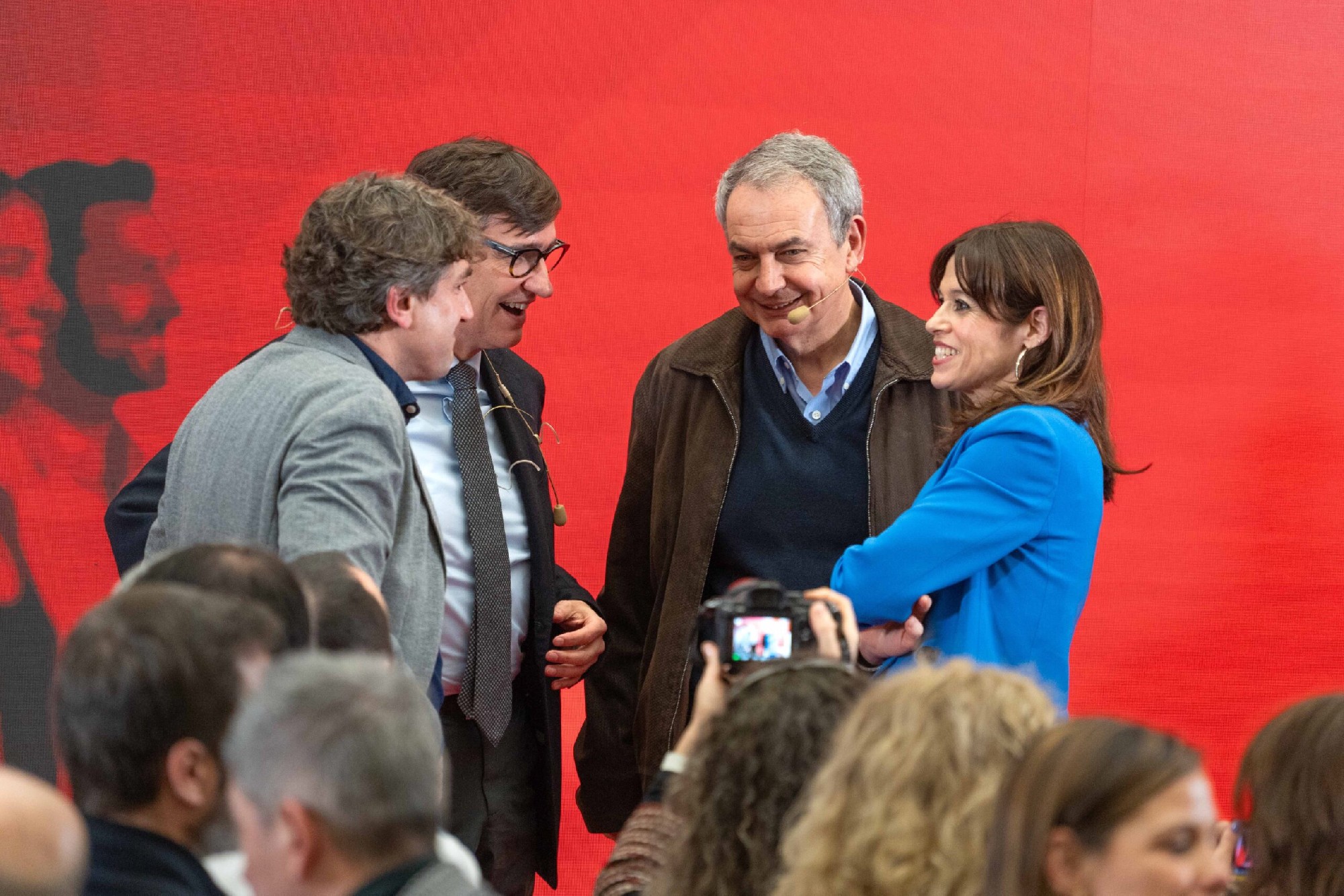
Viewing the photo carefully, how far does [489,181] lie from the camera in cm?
252

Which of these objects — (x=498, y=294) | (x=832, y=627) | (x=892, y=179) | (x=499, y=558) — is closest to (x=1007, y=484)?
(x=832, y=627)

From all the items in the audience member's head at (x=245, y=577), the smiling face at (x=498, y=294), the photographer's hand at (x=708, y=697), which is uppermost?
the smiling face at (x=498, y=294)

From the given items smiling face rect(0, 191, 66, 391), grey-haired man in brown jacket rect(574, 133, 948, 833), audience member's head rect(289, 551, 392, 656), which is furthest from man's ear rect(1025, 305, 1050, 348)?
smiling face rect(0, 191, 66, 391)

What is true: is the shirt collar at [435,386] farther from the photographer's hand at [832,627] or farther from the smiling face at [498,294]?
the photographer's hand at [832,627]

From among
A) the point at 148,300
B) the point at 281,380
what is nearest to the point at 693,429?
the point at 281,380

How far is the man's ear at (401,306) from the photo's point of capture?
1984 mm

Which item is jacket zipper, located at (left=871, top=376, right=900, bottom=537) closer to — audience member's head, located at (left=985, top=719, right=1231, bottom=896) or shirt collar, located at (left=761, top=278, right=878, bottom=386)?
shirt collar, located at (left=761, top=278, right=878, bottom=386)

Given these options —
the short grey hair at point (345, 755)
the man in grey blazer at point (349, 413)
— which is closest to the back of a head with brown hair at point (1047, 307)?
the man in grey blazer at point (349, 413)

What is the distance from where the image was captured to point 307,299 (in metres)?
1.98

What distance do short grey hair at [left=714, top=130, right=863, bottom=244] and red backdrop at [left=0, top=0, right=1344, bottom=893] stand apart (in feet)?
2.65

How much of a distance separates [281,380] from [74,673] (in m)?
0.65

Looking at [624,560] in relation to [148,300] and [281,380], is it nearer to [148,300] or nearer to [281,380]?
[281,380]

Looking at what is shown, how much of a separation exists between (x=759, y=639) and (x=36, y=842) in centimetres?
88

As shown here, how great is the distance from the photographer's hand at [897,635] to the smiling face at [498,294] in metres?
0.84
